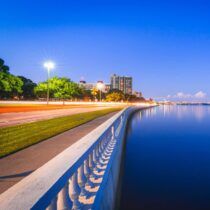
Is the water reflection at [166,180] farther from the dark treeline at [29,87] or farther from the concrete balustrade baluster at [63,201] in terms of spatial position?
the dark treeline at [29,87]

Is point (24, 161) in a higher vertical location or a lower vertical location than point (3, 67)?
lower

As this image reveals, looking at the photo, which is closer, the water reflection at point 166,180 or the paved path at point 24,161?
the paved path at point 24,161

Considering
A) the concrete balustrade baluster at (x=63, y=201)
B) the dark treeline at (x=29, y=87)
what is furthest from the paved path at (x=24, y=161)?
the dark treeline at (x=29, y=87)

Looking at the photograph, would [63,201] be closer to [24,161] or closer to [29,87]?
[24,161]

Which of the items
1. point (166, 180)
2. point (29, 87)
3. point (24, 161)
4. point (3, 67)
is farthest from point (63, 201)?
point (29, 87)

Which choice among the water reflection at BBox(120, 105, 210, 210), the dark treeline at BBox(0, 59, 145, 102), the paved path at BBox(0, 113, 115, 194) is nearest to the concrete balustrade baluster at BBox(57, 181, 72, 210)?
the paved path at BBox(0, 113, 115, 194)

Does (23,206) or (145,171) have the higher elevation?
(23,206)

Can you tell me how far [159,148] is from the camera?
896 inches

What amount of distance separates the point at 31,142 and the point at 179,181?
7.78 m

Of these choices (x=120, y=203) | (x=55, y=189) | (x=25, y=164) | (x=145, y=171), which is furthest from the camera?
(x=145, y=171)

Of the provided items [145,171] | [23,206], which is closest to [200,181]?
[145,171]

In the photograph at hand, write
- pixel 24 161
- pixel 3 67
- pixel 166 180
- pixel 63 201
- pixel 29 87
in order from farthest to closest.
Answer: pixel 29 87
pixel 3 67
pixel 166 180
pixel 24 161
pixel 63 201

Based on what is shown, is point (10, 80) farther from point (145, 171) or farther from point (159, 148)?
point (145, 171)

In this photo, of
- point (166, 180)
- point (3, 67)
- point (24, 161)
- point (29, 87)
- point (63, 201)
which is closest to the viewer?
point (63, 201)
